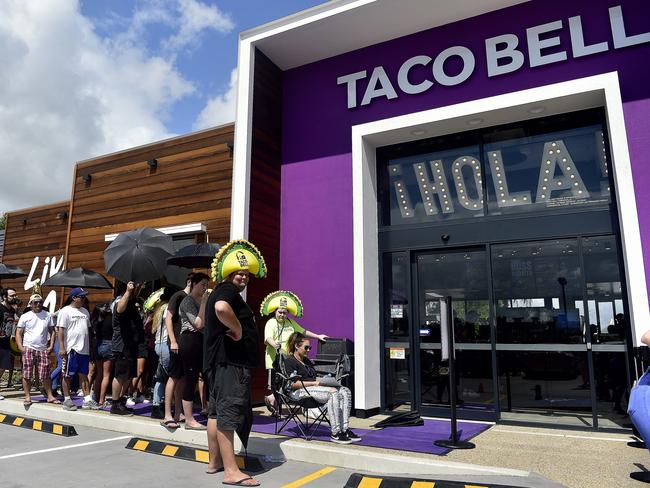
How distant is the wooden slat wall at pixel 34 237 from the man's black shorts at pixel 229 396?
7800 millimetres

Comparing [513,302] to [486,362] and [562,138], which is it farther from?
[562,138]

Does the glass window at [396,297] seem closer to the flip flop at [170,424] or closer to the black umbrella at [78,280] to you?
the flip flop at [170,424]

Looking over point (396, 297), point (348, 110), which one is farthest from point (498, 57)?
point (396, 297)

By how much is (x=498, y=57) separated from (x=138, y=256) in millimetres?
5483

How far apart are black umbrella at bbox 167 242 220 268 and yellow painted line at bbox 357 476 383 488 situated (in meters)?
3.58

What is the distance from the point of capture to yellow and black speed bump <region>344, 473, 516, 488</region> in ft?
10.9

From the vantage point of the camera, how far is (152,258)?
6379mm

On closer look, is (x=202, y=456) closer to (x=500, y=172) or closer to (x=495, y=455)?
(x=495, y=455)

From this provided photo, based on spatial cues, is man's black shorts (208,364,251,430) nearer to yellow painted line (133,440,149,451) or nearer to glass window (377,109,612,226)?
yellow painted line (133,440,149,451)

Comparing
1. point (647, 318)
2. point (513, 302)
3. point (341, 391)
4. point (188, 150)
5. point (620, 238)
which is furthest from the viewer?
point (188, 150)

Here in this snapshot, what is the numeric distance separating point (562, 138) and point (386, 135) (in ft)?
7.63

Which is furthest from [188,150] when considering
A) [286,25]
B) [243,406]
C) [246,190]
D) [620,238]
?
[620,238]

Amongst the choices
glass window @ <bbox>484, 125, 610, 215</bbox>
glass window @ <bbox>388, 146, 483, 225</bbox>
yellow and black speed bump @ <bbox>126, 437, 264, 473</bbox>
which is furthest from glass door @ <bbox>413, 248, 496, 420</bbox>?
yellow and black speed bump @ <bbox>126, 437, 264, 473</bbox>

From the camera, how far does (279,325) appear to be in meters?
6.42
